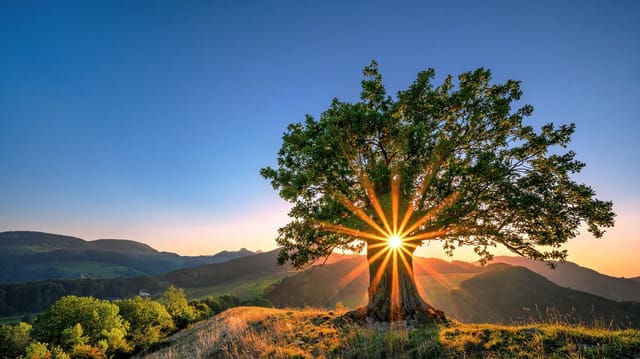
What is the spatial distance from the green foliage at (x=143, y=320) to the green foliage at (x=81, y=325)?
3.18m

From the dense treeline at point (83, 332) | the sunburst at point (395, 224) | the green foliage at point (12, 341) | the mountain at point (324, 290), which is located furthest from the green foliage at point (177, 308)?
the mountain at point (324, 290)

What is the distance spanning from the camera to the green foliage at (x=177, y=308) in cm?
4194

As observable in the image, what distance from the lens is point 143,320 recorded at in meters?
33.8

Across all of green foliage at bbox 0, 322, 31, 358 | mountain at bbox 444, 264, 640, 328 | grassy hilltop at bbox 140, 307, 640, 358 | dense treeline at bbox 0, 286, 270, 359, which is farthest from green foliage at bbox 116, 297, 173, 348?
mountain at bbox 444, 264, 640, 328

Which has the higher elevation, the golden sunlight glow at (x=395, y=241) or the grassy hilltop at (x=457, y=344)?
the golden sunlight glow at (x=395, y=241)

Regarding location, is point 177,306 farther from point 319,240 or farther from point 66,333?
point 319,240

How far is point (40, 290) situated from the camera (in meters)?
197

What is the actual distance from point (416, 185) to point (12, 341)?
4335 cm

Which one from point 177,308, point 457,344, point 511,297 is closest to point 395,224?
point 457,344

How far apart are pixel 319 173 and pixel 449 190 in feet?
23.1

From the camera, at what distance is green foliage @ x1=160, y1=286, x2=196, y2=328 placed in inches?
1651

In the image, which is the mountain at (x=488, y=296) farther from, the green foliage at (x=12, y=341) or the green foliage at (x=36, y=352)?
the green foliage at (x=36, y=352)

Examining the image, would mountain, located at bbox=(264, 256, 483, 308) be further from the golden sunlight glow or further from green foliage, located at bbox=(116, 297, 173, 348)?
the golden sunlight glow

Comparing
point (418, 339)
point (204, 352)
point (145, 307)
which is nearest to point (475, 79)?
point (418, 339)
